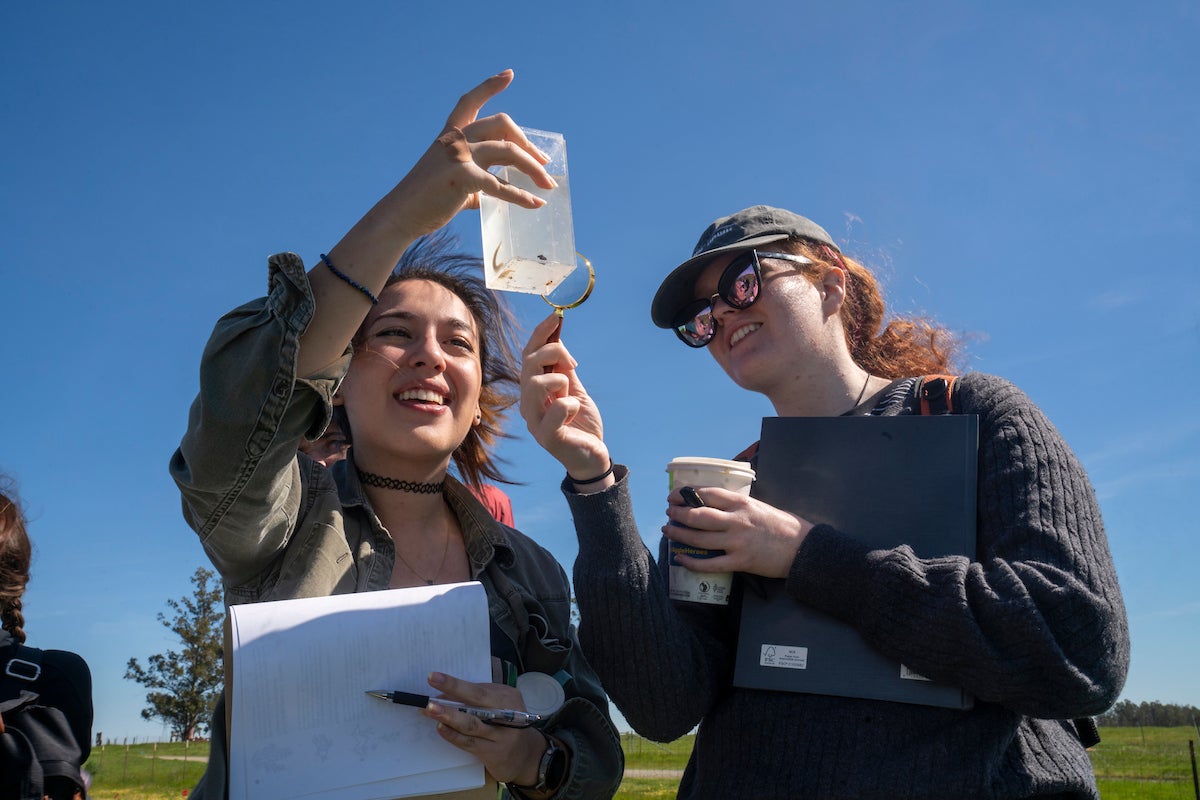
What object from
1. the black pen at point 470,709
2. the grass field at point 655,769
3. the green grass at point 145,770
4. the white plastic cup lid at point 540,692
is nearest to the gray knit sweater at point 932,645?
the white plastic cup lid at point 540,692

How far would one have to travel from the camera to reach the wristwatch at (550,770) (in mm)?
2539

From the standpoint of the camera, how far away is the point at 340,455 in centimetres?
420

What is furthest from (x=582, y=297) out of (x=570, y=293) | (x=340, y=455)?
(x=340, y=455)

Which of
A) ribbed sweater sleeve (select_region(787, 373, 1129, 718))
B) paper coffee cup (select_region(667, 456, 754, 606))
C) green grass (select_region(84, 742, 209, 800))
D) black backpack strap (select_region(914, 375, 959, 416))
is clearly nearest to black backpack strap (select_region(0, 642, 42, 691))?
paper coffee cup (select_region(667, 456, 754, 606))

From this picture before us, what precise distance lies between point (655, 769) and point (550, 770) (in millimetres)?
40548

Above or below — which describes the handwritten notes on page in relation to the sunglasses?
below

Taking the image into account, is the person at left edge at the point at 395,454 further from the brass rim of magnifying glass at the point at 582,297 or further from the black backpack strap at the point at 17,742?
the black backpack strap at the point at 17,742

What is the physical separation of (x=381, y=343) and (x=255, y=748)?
4.57 ft

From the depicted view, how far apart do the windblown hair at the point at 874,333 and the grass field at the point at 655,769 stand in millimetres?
16433

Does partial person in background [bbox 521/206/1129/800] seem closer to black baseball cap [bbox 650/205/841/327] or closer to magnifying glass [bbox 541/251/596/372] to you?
magnifying glass [bbox 541/251/596/372]

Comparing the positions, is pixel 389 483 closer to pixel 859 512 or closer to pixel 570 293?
pixel 570 293

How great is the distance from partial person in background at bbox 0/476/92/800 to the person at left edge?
1.57 metres

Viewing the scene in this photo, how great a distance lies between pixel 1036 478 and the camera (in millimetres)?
2404

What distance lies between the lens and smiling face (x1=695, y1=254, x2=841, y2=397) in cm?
308
